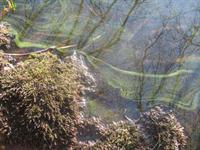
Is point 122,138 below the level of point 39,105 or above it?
below

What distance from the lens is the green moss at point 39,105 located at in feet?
10.2

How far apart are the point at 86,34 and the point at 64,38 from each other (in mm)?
278

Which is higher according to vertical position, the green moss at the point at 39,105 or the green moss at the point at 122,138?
the green moss at the point at 39,105

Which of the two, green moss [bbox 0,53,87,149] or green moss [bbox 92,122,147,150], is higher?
green moss [bbox 0,53,87,149]

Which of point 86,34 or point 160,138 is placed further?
point 86,34

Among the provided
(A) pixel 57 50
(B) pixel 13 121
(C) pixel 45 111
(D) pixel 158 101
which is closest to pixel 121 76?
(D) pixel 158 101

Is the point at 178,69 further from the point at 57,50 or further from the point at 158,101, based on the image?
the point at 57,50

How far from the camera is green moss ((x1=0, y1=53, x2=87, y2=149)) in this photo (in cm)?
312

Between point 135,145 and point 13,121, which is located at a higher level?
point 13,121

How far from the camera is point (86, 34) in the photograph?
417 cm

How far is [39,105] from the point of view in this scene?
3.19 metres

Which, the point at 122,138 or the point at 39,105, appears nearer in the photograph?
the point at 39,105

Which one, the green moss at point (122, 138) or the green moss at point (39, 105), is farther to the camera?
the green moss at point (122, 138)

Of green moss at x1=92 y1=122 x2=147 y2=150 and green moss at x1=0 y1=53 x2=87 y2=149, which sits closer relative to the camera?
green moss at x1=0 y1=53 x2=87 y2=149
